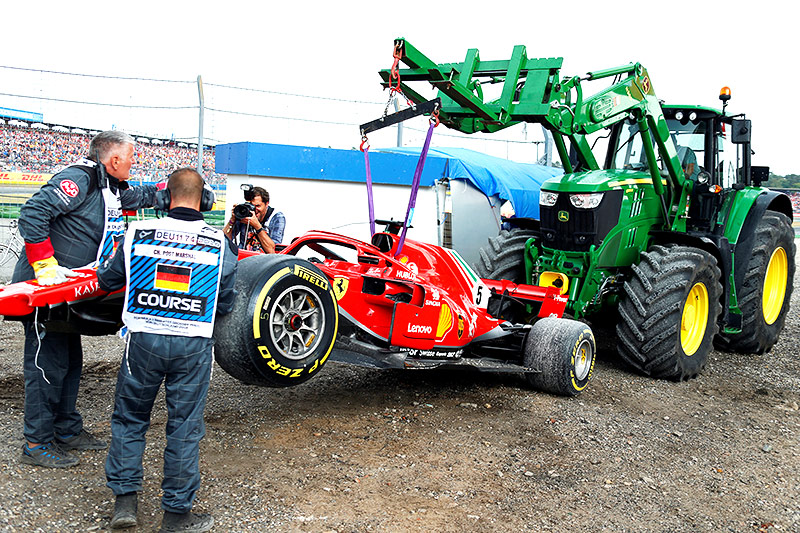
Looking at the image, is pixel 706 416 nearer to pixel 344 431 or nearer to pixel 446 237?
pixel 344 431

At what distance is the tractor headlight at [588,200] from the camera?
22.8ft

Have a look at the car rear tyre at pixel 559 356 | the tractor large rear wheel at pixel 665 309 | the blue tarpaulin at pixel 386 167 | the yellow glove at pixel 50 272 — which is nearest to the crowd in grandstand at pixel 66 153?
the blue tarpaulin at pixel 386 167

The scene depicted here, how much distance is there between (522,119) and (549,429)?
2868mm

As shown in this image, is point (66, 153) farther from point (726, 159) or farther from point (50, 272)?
point (726, 159)

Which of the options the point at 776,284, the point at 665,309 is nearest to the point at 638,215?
the point at 665,309

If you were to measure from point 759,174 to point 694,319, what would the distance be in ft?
7.79

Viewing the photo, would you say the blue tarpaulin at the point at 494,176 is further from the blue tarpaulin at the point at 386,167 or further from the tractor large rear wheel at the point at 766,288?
the tractor large rear wheel at the point at 766,288

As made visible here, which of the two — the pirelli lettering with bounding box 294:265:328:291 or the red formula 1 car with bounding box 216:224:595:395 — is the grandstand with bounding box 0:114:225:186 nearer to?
the red formula 1 car with bounding box 216:224:595:395

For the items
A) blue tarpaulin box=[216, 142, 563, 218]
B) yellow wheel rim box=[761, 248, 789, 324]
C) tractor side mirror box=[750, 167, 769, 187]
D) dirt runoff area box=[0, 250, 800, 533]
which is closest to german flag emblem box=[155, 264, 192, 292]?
dirt runoff area box=[0, 250, 800, 533]

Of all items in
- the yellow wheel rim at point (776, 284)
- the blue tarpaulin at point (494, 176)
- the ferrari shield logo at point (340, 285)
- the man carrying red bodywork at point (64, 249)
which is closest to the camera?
the man carrying red bodywork at point (64, 249)

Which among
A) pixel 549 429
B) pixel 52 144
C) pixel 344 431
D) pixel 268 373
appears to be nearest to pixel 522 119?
pixel 549 429

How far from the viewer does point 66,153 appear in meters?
11.6

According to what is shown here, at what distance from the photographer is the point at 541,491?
4312 mm

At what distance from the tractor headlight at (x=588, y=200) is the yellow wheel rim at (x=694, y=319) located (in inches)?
55.4
